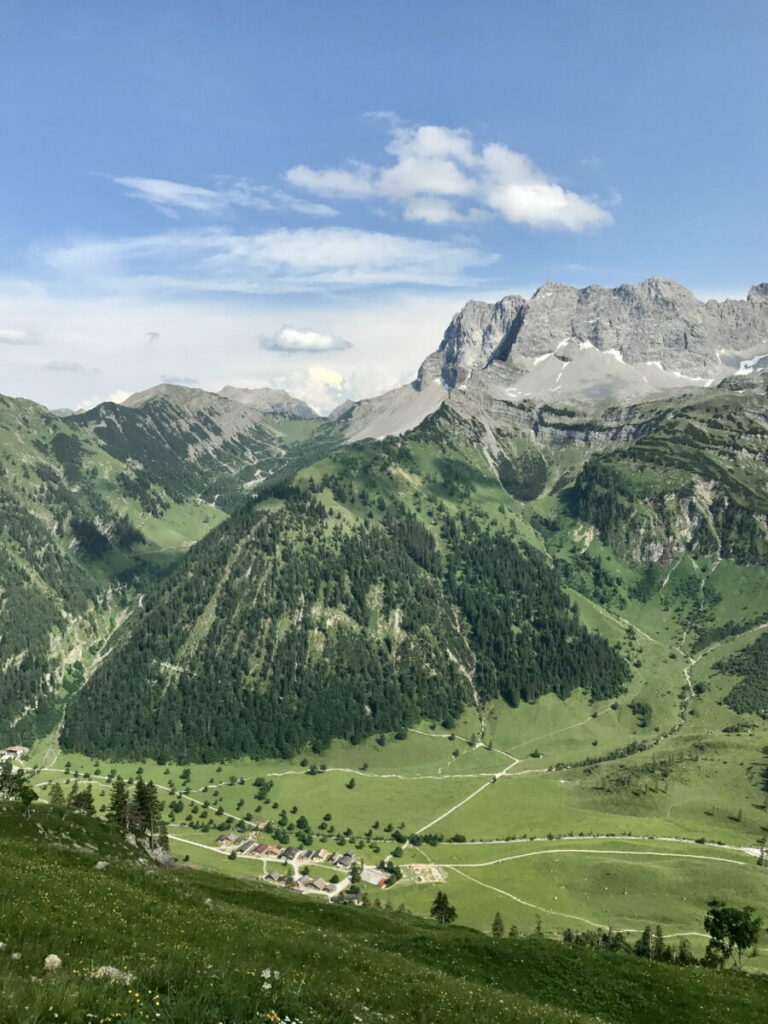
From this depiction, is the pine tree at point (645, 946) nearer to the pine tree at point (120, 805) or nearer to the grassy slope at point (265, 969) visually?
the grassy slope at point (265, 969)

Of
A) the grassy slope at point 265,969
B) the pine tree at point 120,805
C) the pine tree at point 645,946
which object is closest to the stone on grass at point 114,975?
the grassy slope at point 265,969

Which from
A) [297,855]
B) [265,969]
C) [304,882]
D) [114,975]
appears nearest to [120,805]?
[304,882]

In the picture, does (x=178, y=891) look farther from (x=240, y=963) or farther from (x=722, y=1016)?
(x=722, y=1016)

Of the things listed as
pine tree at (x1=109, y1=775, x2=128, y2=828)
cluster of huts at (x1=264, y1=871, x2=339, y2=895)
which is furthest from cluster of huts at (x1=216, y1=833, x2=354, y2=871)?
pine tree at (x1=109, y1=775, x2=128, y2=828)

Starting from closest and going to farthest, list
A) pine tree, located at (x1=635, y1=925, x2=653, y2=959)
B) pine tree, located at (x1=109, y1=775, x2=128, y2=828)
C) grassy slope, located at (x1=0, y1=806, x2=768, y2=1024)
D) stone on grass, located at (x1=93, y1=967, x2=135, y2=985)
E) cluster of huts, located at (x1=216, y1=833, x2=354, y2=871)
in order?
grassy slope, located at (x1=0, y1=806, x2=768, y2=1024) < stone on grass, located at (x1=93, y1=967, x2=135, y2=985) < pine tree, located at (x1=635, y1=925, x2=653, y2=959) < pine tree, located at (x1=109, y1=775, x2=128, y2=828) < cluster of huts, located at (x1=216, y1=833, x2=354, y2=871)

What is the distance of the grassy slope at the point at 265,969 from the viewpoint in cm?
1655

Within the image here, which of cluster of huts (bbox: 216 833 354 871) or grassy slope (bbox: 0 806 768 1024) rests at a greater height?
grassy slope (bbox: 0 806 768 1024)

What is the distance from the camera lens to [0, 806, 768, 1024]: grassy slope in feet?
54.3

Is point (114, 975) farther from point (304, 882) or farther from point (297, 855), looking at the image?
point (297, 855)

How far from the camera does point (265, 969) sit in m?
23.8

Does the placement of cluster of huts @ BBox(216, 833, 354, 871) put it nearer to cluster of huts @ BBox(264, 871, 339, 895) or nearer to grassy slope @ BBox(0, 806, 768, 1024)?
cluster of huts @ BBox(264, 871, 339, 895)

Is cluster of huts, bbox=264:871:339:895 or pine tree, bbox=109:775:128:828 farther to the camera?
cluster of huts, bbox=264:871:339:895

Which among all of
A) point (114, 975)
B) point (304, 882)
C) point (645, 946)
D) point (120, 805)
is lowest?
point (304, 882)

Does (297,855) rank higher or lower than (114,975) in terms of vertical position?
lower
